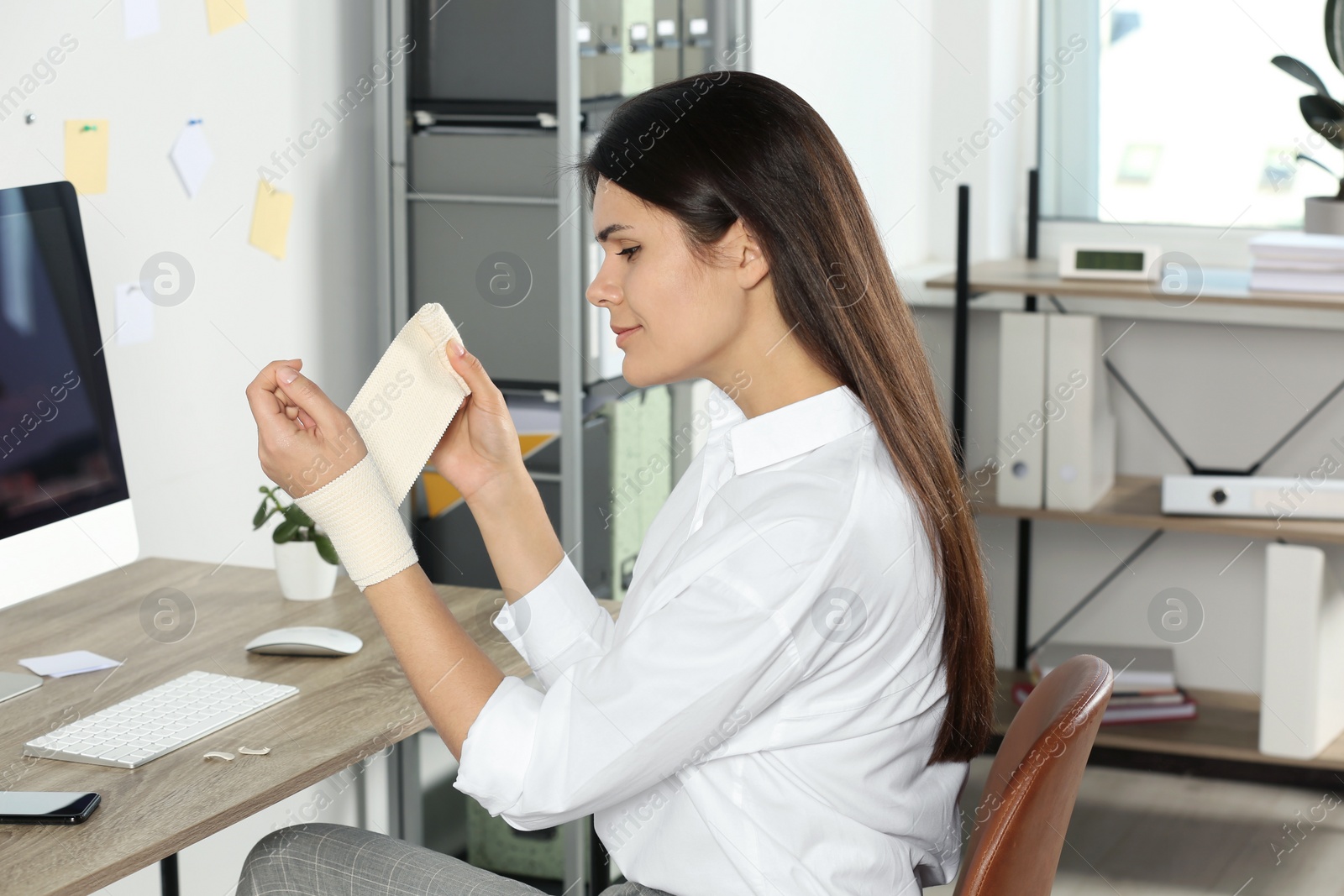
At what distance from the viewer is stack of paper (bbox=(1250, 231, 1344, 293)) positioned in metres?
2.64

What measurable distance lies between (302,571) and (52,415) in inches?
15.3

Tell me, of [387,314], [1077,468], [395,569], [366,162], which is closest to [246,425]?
[387,314]

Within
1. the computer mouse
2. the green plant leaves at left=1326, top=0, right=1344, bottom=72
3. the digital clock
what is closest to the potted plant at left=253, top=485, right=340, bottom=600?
the computer mouse

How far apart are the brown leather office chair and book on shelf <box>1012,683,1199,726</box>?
1888 millimetres

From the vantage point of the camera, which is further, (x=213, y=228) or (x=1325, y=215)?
(x=1325, y=215)

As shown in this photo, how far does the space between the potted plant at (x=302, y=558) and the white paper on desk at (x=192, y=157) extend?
1.53 ft

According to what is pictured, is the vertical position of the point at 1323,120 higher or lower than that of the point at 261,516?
higher

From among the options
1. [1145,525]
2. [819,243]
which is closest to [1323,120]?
[1145,525]

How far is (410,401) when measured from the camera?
130 cm

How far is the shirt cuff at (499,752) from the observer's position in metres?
1.08

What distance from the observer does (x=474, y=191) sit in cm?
223

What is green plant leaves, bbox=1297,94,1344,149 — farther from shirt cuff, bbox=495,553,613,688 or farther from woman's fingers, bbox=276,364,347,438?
woman's fingers, bbox=276,364,347,438

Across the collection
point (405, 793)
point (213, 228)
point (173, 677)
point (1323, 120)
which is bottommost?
point (405, 793)

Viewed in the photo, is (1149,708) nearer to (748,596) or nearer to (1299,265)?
(1299,265)
